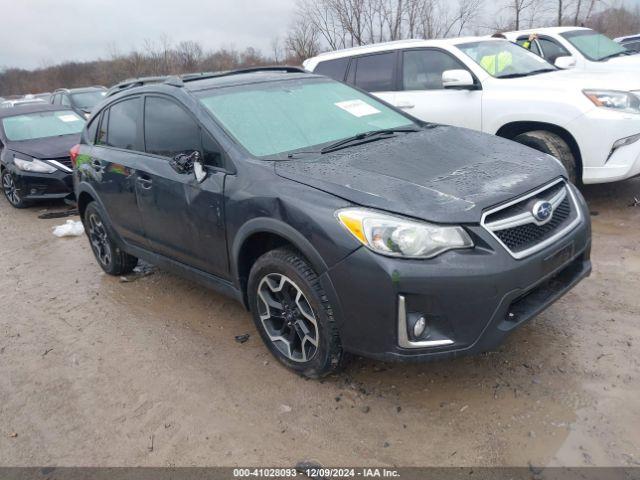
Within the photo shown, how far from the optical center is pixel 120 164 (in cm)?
420

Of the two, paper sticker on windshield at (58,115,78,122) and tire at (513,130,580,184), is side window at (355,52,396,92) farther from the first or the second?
paper sticker on windshield at (58,115,78,122)

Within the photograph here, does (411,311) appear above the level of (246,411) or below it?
above

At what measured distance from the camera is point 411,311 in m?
2.46

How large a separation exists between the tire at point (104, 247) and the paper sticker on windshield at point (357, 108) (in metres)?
2.40

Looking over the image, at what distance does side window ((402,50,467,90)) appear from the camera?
622cm

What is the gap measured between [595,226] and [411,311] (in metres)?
3.43

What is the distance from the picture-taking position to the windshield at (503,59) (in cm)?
604

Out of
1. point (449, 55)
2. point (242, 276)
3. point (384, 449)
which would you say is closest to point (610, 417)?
point (384, 449)

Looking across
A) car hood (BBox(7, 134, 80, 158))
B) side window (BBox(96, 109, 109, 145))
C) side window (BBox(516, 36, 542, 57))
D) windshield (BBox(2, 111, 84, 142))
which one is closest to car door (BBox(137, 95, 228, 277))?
side window (BBox(96, 109, 109, 145))

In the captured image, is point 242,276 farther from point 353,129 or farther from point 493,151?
point 493,151

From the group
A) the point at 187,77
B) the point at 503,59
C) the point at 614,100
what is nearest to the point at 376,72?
the point at 503,59

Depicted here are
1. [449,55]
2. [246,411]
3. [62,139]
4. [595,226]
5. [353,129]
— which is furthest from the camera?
[62,139]

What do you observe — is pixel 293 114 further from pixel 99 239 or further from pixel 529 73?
pixel 529 73

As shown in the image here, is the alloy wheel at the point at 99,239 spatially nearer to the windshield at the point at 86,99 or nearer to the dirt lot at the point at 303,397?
the dirt lot at the point at 303,397
